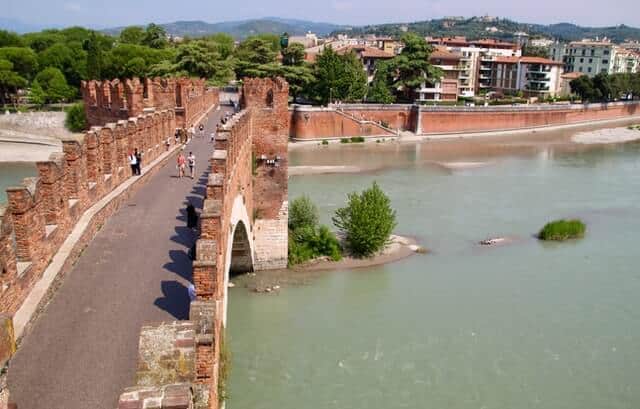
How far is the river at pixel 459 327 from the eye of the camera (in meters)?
13.3

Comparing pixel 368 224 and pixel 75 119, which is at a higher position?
pixel 75 119

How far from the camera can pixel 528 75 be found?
260 ft

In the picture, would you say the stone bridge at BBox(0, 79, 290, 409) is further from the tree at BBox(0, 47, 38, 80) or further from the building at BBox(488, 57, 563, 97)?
the building at BBox(488, 57, 563, 97)

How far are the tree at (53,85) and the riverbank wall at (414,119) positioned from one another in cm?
1786

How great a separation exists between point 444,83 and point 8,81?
134 feet

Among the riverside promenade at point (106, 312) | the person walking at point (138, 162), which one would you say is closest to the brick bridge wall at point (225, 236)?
the riverside promenade at point (106, 312)

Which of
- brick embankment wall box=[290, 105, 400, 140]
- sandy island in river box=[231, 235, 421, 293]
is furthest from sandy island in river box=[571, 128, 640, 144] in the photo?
sandy island in river box=[231, 235, 421, 293]

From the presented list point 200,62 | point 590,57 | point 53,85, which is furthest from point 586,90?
point 53,85

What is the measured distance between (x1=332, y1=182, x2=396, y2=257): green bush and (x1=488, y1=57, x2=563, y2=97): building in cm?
6262

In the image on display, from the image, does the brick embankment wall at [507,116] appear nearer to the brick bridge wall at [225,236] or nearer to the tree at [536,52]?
the brick bridge wall at [225,236]

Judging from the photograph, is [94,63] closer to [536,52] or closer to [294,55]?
[294,55]

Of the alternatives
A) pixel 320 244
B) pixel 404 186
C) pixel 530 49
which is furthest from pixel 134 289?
pixel 530 49

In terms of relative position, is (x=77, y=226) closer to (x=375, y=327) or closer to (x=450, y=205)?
(x=375, y=327)

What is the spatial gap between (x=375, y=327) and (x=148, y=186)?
22.2ft
